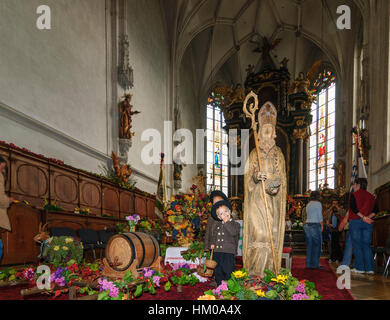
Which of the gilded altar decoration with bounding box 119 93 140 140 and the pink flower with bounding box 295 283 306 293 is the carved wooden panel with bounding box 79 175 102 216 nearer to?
the gilded altar decoration with bounding box 119 93 140 140

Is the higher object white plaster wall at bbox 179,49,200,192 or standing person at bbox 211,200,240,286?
white plaster wall at bbox 179,49,200,192

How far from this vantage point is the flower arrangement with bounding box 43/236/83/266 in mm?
4645

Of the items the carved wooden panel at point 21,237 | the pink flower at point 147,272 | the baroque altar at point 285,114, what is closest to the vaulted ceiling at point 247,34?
the baroque altar at point 285,114

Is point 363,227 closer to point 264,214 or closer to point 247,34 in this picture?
point 264,214

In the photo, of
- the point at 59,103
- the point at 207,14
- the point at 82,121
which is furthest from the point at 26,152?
the point at 207,14

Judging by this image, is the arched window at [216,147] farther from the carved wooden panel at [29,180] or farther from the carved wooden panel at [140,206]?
the carved wooden panel at [29,180]

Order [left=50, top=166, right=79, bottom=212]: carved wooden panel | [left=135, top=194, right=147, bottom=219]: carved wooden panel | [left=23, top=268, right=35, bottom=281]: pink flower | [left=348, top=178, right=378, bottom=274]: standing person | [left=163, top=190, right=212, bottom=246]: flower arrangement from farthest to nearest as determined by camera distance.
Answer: [left=135, top=194, right=147, bottom=219]: carved wooden panel, [left=50, top=166, right=79, bottom=212]: carved wooden panel, [left=348, top=178, right=378, bottom=274]: standing person, [left=163, top=190, right=212, bottom=246]: flower arrangement, [left=23, top=268, right=35, bottom=281]: pink flower

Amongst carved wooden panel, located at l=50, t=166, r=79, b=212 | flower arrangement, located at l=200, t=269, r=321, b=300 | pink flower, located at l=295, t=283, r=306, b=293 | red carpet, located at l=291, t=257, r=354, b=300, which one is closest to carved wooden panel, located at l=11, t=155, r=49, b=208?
carved wooden panel, located at l=50, t=166, r=79, b=212

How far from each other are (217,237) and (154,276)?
0.97 meters

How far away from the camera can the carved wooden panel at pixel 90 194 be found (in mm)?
9055

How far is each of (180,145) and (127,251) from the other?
1640cm

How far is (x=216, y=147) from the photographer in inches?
1024

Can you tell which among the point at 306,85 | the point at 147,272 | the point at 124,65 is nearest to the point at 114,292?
the point at 147,272
